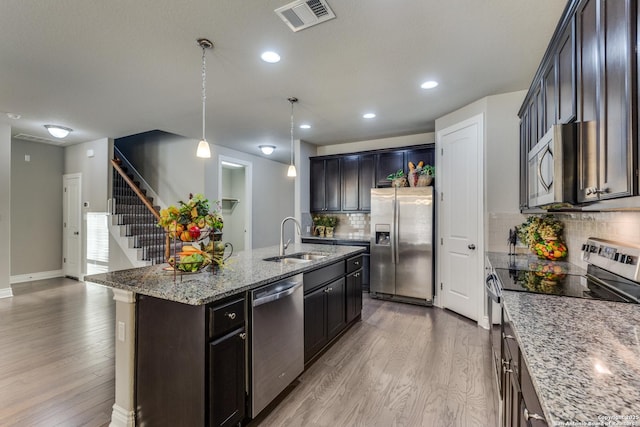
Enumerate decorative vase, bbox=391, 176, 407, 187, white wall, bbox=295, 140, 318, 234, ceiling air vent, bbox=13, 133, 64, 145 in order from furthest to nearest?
white wall, bbox=295, 140, 318, 234 → ceiling air vent, bbox=13, 133, 64, 145 → decorative vase, bbox=391, 176, 407, 187

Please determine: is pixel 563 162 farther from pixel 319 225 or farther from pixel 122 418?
pixel 319 225

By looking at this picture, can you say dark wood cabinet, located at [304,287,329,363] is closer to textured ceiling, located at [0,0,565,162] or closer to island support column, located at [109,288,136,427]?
island support column, located at [109,288,136,427]

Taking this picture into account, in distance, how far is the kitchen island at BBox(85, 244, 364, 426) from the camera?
1.54m

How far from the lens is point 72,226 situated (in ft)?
20.1

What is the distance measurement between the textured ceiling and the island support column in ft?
6.29

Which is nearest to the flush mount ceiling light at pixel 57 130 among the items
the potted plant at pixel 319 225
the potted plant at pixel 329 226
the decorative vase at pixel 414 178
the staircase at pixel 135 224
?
the staircase at pixel 135 224

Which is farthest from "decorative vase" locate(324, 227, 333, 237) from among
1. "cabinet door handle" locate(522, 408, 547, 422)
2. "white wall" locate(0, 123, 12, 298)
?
"white wall" locate(0, 123, 12, 298)

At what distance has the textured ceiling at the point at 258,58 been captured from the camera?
2041mm

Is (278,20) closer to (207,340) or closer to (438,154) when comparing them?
(207,340)

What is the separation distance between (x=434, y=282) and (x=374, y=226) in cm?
116

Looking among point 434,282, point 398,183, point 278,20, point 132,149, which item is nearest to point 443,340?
point 434,282

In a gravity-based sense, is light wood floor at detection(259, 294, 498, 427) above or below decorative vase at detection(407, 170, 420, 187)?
below

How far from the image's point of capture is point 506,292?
62.0 inches

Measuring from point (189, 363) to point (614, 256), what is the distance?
2.37 metres
